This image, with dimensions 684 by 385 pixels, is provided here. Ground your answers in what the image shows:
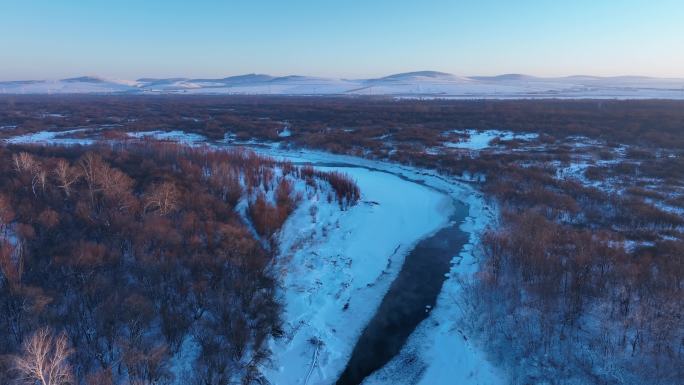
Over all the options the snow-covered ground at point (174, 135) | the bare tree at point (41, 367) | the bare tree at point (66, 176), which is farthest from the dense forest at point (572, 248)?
the snow-covered ground at point (174, 135)

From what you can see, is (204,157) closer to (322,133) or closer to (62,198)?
(62,198)

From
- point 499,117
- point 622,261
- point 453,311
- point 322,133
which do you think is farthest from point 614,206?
point 499,117

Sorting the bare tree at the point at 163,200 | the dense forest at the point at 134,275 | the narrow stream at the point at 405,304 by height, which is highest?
the bare tree at the point at 163,200

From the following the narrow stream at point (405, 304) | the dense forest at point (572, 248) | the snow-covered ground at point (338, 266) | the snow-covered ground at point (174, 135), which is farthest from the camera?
the snow-covered ground at point (174, 135)

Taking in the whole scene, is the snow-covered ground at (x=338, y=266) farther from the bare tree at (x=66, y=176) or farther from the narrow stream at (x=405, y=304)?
the bare tree at (x=66, y=176)

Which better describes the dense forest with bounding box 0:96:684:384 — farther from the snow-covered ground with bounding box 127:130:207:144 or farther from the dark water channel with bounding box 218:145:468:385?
the snow-covered ground with bounding box 127:130:207:144

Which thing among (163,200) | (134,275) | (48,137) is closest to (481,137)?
(163,200)
